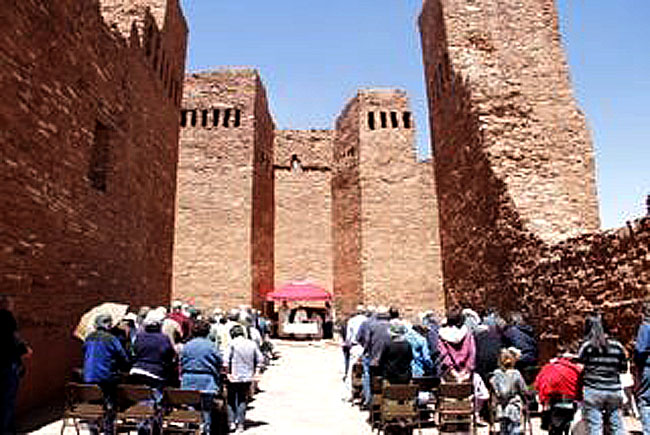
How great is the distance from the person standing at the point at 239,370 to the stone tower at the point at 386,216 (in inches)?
625

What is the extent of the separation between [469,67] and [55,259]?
10823mm

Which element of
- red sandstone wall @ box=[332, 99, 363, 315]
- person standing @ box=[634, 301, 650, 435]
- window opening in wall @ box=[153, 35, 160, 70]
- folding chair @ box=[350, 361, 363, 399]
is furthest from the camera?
red sandstone wall @ box=[332, 99, 363, 315]

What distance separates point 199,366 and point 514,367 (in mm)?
3978

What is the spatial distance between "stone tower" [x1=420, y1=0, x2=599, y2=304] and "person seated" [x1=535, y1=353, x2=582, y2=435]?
4.16 metres

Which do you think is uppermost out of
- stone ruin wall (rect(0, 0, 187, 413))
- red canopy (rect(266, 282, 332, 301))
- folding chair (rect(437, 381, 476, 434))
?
stone ruin wall (rect(0, 0, 187, 413))

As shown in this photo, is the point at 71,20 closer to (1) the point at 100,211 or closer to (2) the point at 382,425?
(1) the point at 100,211

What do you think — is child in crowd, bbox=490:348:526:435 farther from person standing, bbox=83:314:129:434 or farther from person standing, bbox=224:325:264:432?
person standing, bbox=83:314:129:434

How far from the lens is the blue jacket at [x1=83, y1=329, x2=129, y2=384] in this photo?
5641mm

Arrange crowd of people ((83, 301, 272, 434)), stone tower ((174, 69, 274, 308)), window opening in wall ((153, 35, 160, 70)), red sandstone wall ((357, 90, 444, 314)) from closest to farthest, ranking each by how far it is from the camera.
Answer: crowd of people ((83, 301, 272, 434))
window opening in wall ((153, 35, 160, 70))
stone tower ((174, 69, 274, 308))
red sandstone wall ((357, 90, 444, 314))

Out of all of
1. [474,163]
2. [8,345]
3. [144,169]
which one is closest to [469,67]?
[474,163]

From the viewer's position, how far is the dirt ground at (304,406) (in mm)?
7289

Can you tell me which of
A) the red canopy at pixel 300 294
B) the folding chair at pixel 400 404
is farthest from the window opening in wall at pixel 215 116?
the folding chair at pixel 400 404

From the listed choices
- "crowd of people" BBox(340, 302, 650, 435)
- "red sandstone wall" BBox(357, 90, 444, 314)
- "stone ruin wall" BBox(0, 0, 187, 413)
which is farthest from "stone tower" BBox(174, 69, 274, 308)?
"crowd of people" BBox(340, 302, 650, 435)

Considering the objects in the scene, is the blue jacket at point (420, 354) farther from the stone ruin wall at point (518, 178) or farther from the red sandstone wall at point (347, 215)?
the red sandstone wall at point (347, 215)
